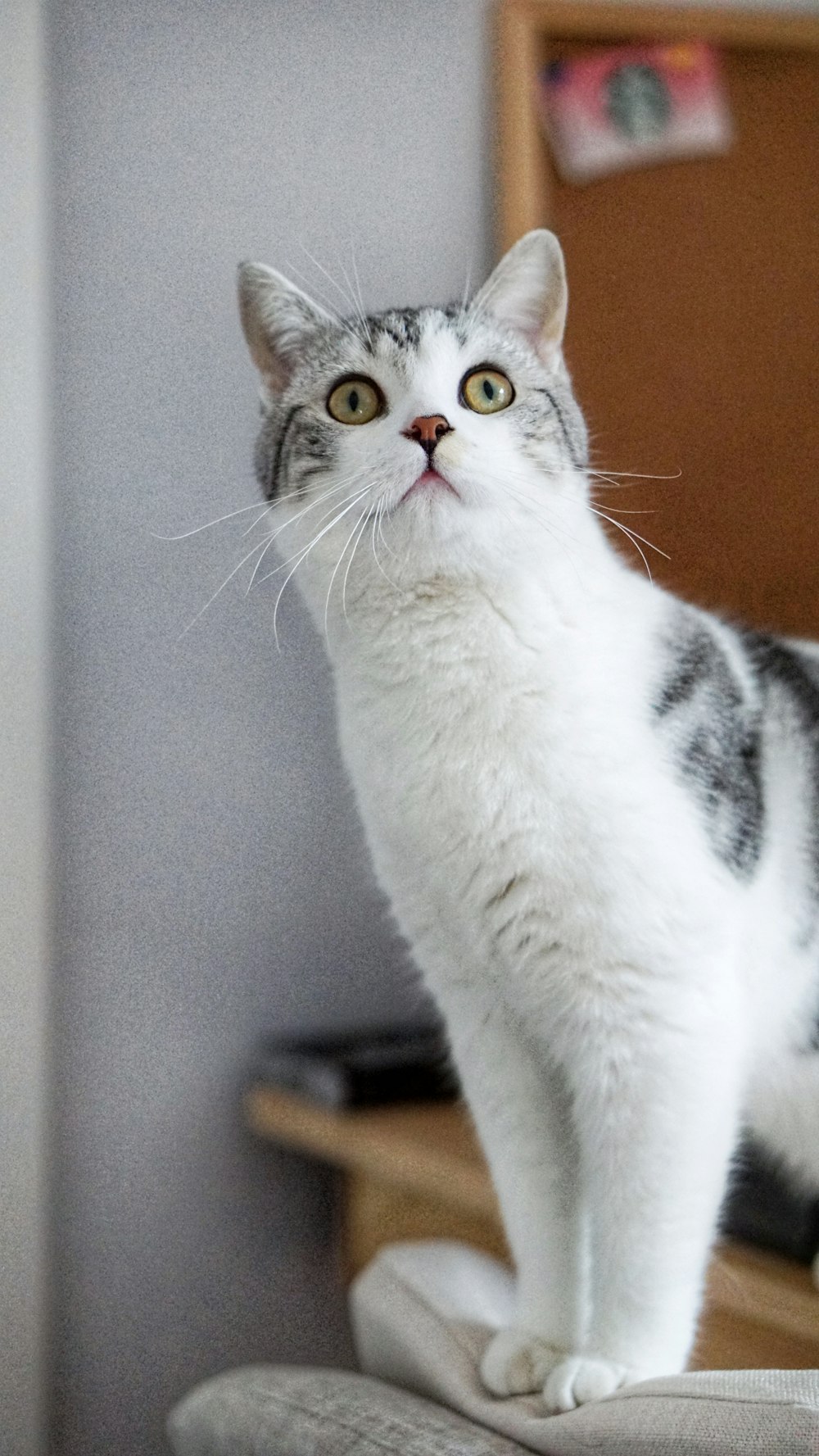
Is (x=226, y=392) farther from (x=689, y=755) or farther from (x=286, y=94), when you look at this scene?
(x=689, y=755)

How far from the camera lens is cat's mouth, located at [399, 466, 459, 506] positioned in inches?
30.4

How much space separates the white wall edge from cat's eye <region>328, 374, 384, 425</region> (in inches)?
35.5

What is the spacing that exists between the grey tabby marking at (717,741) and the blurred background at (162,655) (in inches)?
32.8

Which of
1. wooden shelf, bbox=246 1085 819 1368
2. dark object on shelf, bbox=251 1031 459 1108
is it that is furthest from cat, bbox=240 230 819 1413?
dark object on shelf, bbox=251 1031 459 1108

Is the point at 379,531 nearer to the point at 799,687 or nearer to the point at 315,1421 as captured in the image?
the point at 799,687

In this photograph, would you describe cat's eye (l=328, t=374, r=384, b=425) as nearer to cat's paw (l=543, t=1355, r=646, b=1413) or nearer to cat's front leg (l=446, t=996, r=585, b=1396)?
cat's front leg (l=446, t=996, r=585, b=1396)

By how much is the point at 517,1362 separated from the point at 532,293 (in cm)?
73

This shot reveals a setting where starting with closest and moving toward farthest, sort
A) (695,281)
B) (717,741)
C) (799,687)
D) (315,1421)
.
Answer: (315,1421), (717,741), (799,687), (695,281)

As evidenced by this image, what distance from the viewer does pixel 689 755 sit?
0.81 metres

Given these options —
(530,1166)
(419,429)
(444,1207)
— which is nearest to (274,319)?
(419,429)

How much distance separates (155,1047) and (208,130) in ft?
4.02

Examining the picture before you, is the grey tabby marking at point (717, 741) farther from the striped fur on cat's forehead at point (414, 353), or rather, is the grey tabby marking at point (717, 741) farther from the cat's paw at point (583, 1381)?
the cat's paw at point (583, 1381)

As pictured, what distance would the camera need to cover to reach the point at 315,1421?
0.71 metres

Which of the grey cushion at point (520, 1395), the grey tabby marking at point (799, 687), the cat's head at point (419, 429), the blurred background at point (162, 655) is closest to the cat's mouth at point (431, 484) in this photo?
the cat's head at point (419, 429)
